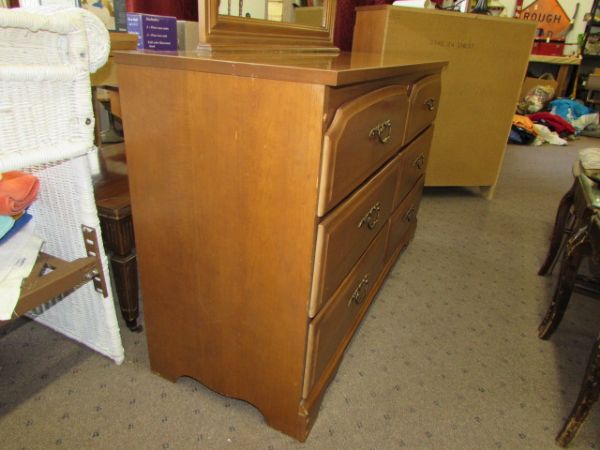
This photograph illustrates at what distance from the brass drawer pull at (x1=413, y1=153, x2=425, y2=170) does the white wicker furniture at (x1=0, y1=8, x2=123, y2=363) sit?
110cm

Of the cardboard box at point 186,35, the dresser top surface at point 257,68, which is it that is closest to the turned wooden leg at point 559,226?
the dresser top surface at point 257,68

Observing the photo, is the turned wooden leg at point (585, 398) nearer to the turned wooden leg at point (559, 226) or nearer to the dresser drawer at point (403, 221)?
the dresser drawer at point (403, 221)

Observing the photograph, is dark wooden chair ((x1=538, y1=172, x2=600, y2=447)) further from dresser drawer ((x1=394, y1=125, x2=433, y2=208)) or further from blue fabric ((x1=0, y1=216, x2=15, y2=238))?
blue fabric ((x1=0, y1=216, x2=15, y2=238))

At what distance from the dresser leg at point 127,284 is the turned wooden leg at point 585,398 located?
1.19 meters

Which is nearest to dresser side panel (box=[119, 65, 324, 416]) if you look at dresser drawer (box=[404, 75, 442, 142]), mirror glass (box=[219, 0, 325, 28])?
mirror glass (box=[219, 0, 325, 28])

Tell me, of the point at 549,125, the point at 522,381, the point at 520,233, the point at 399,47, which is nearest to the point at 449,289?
the point at 522,381

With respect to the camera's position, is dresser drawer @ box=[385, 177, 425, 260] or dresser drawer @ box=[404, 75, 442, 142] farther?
dresser drawer @ box=[385, 177, 425, 260]

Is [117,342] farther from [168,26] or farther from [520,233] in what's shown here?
[520,233]

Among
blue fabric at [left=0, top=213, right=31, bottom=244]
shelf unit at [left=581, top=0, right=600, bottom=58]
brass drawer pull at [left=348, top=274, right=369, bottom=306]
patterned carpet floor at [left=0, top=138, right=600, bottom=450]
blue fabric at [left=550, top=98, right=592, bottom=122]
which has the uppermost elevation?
shelf unit at [left=581, top=0, right=600, bottom=58]

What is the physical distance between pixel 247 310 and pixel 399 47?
1588 millimetres

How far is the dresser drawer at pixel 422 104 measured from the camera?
1256 millimetres

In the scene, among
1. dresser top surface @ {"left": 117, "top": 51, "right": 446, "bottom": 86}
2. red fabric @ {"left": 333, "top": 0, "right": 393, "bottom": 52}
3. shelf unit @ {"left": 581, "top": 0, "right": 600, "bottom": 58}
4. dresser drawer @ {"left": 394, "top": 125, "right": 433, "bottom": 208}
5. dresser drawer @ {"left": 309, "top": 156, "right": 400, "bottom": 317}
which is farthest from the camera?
shelf unit @ {"left": 581, "top": 0, "right": 600, "bottom": 58}

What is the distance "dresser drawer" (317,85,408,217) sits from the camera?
2.35 ft

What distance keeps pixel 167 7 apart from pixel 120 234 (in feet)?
2.65
